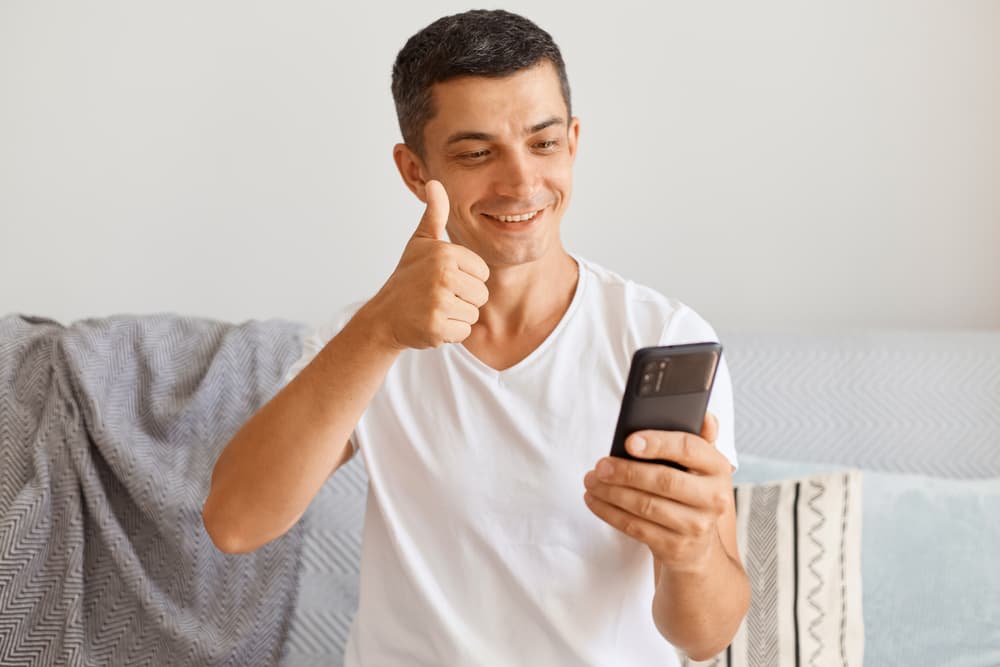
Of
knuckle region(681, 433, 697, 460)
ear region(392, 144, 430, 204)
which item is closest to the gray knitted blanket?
ear region(392, 144, 430, 204)

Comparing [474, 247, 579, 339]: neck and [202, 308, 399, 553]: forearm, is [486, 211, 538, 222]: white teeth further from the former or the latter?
[202, 308, 399, 553]: forearm

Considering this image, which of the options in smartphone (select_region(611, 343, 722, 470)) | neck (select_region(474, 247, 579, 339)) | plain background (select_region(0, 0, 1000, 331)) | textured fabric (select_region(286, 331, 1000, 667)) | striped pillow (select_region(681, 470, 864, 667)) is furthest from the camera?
plain background (select_region(0, 0, 1000, 331))

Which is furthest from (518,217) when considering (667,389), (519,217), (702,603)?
(702,603)

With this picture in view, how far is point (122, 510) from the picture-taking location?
1714 millimetres

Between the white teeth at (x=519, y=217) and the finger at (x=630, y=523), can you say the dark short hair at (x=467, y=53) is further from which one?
→ the finger at (x=630, y=523)

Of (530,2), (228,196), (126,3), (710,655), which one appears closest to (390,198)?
(228,196)

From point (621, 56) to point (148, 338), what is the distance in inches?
40.7

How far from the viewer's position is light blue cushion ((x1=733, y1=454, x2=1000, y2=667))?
1486mm

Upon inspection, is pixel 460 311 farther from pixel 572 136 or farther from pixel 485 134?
pixel 572 136

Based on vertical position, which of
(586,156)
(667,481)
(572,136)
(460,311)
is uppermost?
(586,156)

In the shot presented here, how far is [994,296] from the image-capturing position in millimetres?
2000

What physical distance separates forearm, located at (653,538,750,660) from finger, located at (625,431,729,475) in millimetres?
116

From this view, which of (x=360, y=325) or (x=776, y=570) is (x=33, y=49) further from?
(x=776, y=570)

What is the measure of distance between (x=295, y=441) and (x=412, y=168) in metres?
0.41
